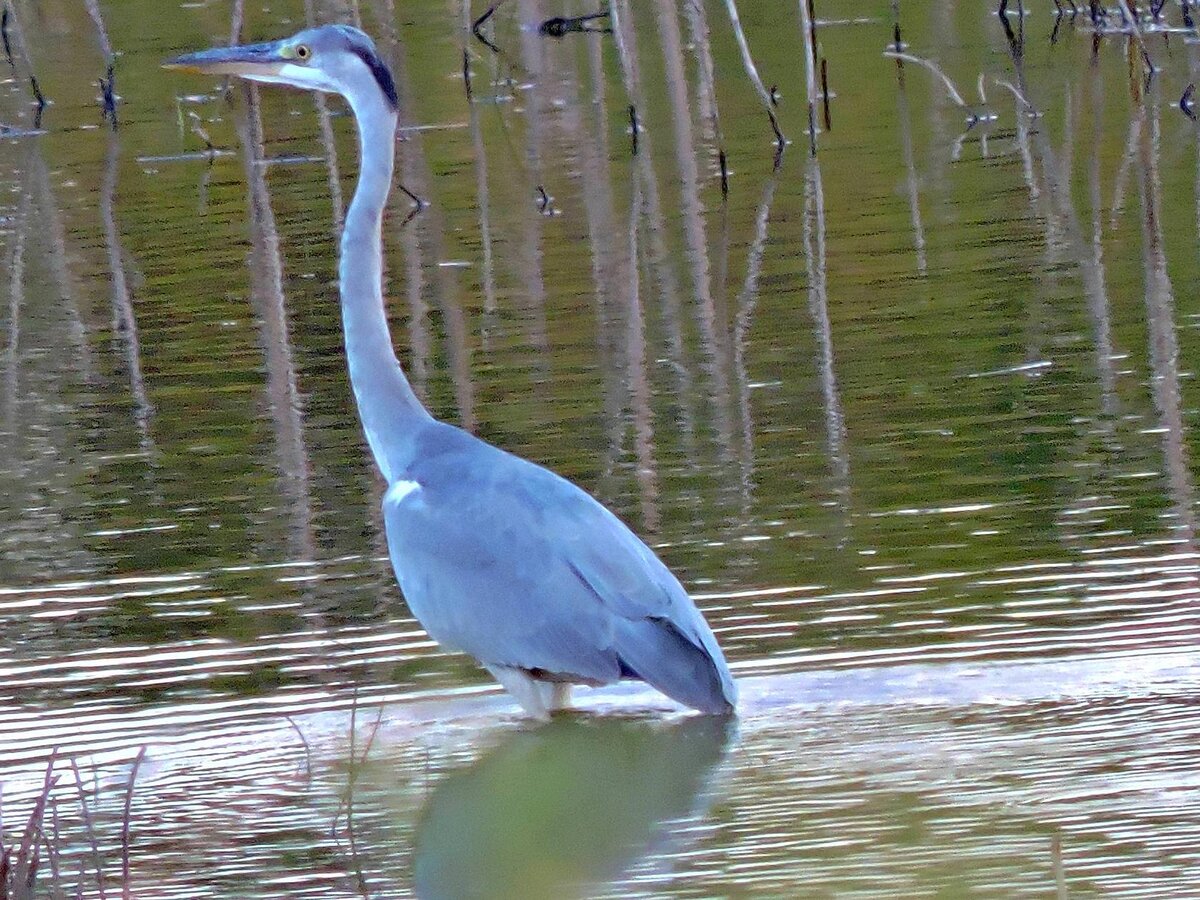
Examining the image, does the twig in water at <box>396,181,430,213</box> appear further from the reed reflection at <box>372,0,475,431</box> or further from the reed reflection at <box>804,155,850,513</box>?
the reed reflection at <box>804,155,850,513</box>

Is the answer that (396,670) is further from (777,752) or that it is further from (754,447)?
(754,447)

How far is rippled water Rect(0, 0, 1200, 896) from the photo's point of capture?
4.93 metres

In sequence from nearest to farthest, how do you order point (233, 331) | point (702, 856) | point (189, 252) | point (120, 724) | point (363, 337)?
point (702, 856) → point (120, 724) → point (363, 337) → point (233, 331) → point (189, 252)

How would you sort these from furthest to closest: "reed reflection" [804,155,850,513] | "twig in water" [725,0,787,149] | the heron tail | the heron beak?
"twig in water" [725,0,787,149] → "reed reflection" [804,155,850,513] → the heron beak → the heron tail

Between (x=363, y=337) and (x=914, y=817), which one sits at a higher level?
(x=363, y=337)

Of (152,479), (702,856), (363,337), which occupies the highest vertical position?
(363,337)

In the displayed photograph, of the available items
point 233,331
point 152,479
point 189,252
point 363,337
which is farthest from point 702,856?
point 189,252

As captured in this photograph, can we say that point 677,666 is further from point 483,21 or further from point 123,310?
point 483,21

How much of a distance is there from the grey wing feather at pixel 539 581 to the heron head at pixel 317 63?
1204 millimetres

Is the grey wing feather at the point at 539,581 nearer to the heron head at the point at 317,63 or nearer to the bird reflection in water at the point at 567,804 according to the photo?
the bird reflection in water at the point at 567,804

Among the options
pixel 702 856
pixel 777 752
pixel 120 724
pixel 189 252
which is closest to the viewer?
pixel 702 856

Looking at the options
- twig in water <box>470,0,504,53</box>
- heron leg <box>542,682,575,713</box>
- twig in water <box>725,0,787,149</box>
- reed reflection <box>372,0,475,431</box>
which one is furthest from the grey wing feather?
twig in water <box>470,0,504,53</box>

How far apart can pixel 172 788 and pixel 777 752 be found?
1434mm

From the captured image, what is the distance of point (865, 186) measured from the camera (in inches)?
498
